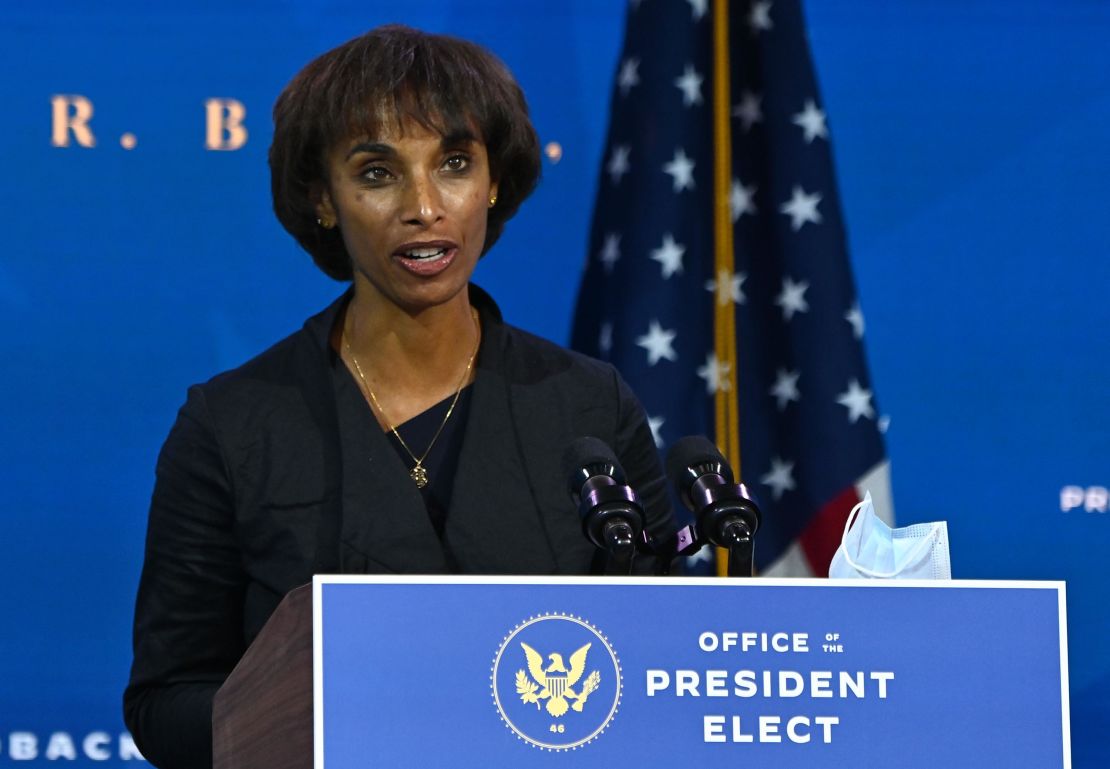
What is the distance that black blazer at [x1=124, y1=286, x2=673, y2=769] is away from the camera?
5.83ft

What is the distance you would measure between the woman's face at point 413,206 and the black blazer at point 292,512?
5.7 inches

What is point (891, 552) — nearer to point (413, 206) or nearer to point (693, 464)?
point (693, 464)

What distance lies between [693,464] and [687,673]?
0.78 ft

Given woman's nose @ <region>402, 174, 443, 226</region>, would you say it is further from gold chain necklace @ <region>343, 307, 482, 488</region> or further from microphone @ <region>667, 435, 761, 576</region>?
microphone @ <region>667, 435, 761, 576</region>

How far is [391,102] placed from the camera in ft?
5.90

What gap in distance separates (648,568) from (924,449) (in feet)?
4.93

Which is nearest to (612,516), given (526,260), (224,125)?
(526,260)

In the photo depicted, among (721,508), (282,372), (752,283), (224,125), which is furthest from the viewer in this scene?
(752,283)

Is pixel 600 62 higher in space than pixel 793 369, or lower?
higher

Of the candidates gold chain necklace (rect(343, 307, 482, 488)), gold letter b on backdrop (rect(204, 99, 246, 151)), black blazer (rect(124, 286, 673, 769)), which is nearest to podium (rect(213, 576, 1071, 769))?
black blazer (rect(124, 286, 673, 769))

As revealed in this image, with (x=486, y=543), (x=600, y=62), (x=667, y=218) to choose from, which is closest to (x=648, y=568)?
(x=486, y=543)

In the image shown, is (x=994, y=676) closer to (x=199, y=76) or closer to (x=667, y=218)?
(x=667, y=218)

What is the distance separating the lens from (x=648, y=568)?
1556 millimetres

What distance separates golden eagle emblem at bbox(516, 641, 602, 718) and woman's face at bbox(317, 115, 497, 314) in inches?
29.3
